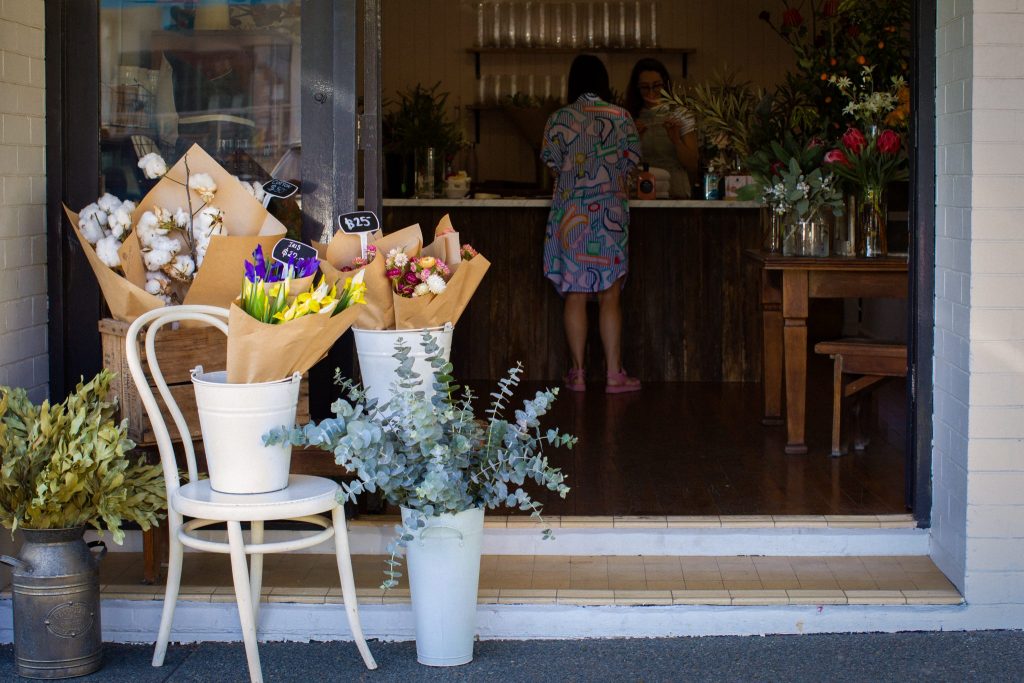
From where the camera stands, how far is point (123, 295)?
336 centimetres

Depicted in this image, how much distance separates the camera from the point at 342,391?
3.89m

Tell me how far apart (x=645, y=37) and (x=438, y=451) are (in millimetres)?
6929

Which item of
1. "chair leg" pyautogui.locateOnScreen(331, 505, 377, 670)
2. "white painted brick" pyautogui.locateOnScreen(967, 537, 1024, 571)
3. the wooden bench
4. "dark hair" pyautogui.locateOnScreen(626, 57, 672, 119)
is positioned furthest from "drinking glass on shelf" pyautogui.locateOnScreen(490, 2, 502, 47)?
"chair leg" pyautogui.locateOnScreen(331, 505, 377, 670)

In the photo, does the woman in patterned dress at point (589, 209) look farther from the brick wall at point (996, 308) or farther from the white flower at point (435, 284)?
the white flower at point (435, 284)

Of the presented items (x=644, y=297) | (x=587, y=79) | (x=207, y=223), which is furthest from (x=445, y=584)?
(x=644, y=297)

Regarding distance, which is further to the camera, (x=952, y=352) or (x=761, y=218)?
(x=761, y=218)

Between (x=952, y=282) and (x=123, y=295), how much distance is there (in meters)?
2.27

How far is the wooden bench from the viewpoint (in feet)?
16.0

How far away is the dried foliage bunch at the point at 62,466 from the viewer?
3.14 meters

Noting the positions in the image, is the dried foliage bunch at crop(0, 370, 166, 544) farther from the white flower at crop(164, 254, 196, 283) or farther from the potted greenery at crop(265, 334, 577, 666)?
the potted greenery at crop(265, 334, 577, 666)

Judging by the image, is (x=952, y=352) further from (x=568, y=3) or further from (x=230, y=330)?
(x=568, y=3)

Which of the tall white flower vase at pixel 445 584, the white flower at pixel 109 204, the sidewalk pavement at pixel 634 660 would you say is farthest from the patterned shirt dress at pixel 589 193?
the tall white flower vase at pixel 445 584

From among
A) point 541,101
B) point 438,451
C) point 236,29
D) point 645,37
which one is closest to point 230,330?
point 438,451

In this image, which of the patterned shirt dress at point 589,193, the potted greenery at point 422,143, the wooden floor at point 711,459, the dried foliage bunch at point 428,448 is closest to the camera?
the dried foliage bunch at point 428,448
